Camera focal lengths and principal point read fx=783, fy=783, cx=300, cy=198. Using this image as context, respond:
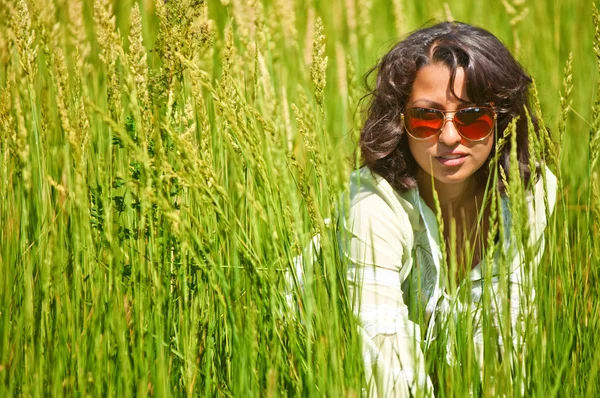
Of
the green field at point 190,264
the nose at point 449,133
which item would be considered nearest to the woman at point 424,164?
the nose at point 449,133

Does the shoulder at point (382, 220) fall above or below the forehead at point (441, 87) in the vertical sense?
below

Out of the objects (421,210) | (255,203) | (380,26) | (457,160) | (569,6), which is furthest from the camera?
(380,26)

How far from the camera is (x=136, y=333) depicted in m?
1.46

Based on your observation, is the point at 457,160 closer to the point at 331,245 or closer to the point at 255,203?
the point at 331,245

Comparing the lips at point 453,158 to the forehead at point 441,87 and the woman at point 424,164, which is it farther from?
the forehead at point 441,87

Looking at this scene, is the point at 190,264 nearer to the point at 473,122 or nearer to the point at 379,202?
the point at 379,202

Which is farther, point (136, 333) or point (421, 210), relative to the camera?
point (421, 210)

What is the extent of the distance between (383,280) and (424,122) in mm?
388

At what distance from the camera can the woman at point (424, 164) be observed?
1.81 m

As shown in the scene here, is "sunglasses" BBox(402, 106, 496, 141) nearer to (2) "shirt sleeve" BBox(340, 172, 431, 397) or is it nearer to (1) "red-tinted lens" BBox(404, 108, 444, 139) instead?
(1) "red-tinted lens" BBox(404, 108, 444, 139)

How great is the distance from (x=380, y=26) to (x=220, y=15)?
755mm

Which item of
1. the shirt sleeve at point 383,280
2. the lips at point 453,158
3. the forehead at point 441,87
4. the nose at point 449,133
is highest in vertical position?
the forehead at point 441,87

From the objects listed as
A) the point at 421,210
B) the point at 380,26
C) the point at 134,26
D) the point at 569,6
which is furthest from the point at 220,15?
the point at 134,26

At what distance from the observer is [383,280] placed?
1835mm
